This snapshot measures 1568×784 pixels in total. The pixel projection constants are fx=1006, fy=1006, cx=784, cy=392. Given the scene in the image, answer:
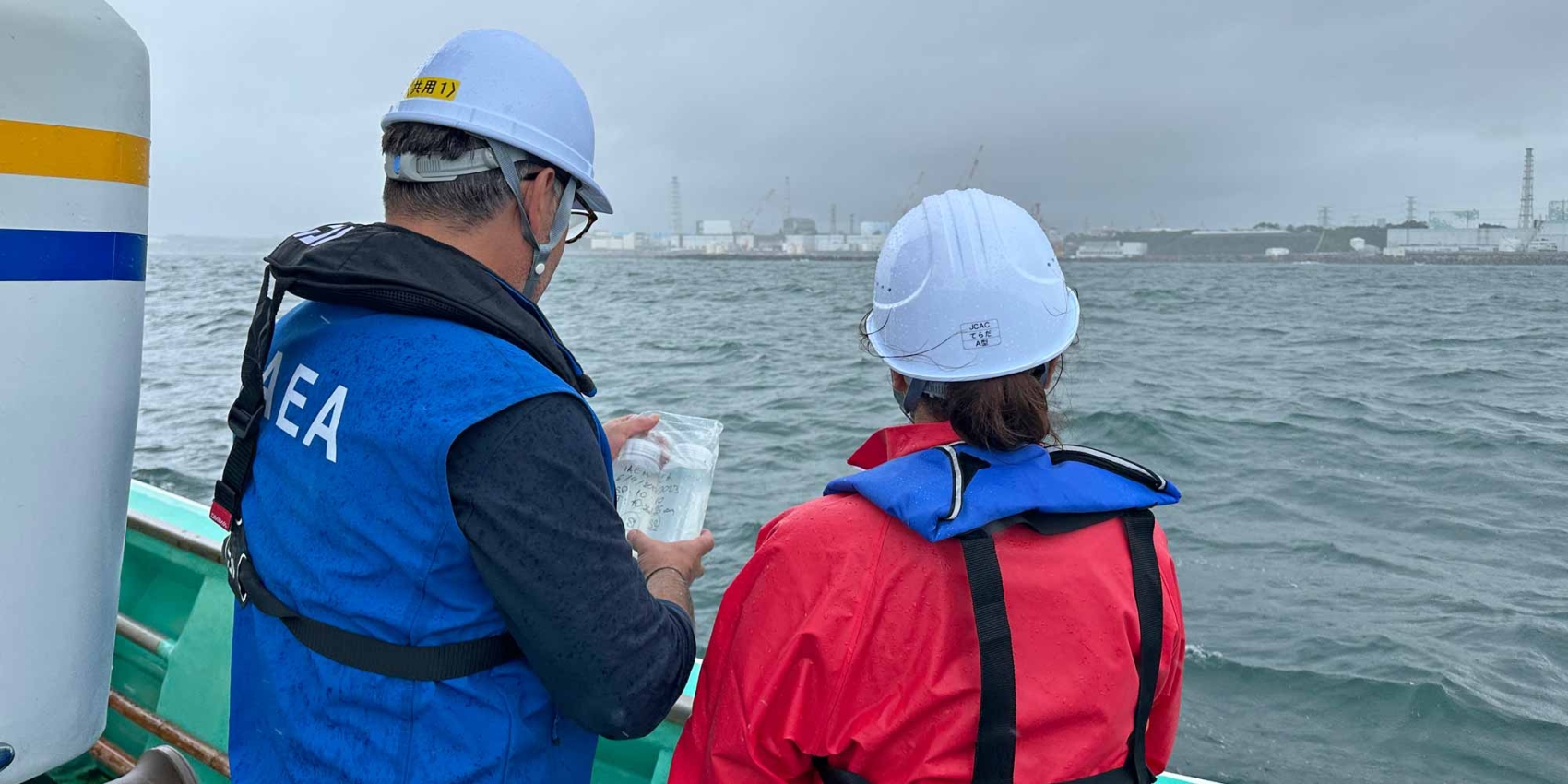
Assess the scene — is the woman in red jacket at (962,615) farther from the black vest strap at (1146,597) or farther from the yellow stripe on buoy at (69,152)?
the yellow stripe on buoy at (69,152)

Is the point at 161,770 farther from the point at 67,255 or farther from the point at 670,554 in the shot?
the point at 670,554

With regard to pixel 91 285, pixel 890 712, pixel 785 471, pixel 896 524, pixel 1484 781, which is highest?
pixel 91 285

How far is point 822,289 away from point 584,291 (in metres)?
10.4

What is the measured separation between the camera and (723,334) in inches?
845

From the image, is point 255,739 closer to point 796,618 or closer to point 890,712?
point 796,618

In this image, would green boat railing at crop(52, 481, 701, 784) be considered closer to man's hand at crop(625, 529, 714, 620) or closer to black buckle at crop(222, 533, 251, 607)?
man's hand at crop(625, 529, 714, 620)

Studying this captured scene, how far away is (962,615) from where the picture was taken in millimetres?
1442

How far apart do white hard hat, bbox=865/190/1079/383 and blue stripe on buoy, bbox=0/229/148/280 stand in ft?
4.86

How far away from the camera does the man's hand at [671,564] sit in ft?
5.71

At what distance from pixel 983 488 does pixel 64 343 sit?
1.71m

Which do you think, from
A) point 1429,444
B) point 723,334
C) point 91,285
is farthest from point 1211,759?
point 723,334

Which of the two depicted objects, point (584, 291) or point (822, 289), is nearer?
point (584, 291)

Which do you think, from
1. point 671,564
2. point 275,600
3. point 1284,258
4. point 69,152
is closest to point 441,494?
point 275,600

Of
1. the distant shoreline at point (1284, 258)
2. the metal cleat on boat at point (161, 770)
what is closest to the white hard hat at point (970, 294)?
the metal cleat on boat at point (161, 770)
